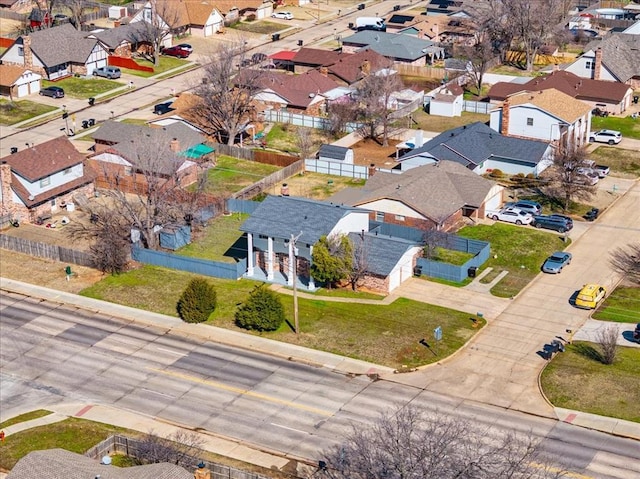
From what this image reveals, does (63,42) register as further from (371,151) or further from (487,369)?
(487,369)

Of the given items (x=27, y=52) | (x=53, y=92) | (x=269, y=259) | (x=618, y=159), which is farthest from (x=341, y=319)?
(x=27, y=52)

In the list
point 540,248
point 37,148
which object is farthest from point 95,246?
point 540,248

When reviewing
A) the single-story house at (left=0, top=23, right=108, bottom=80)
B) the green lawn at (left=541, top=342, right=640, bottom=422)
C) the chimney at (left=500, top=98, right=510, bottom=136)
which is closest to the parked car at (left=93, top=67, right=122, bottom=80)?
the single-story house at (left=0, top=23, right=108, bottom=80)

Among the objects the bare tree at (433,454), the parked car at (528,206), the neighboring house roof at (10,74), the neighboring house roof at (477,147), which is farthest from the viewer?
the neighboring house roof at (10,74)

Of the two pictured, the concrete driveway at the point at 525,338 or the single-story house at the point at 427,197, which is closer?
the concrete driveway at the point at 525,338

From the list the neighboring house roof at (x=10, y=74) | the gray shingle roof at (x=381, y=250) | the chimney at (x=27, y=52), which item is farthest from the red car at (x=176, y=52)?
the gray shingle roof at (x=381, y=250)

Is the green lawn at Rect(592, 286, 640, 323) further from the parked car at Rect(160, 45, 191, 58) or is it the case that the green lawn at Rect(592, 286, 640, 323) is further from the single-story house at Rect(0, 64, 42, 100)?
the parked car at Rect(160, 45, 191, 58)

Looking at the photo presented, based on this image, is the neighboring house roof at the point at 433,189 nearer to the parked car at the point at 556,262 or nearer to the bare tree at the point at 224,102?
the parked car at the point at 556,262
